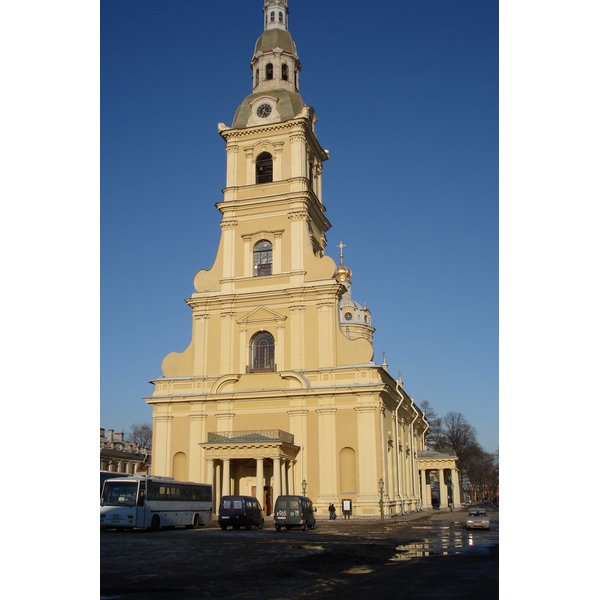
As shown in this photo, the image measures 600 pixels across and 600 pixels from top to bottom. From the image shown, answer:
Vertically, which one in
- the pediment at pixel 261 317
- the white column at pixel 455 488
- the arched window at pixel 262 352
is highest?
the pediment at pixel 261 317

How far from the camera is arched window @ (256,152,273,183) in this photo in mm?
45250

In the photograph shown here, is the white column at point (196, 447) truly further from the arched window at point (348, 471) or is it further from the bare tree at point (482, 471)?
the bare tree at point (482, 471)

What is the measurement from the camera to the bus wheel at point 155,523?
28.0 meters

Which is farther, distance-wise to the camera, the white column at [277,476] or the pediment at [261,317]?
the pediment at [261,317]

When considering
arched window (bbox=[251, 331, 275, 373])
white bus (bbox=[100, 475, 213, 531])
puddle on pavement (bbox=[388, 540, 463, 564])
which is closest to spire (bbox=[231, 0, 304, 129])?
arched window (bbox=[251, 331, 275, 373])

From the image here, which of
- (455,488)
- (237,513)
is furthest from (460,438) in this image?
(237,513)

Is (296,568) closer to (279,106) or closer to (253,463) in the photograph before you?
(253,463)

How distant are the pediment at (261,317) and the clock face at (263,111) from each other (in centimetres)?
1384

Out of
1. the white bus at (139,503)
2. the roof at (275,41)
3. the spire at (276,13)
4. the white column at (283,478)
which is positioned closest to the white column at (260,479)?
the white column at (283,478)

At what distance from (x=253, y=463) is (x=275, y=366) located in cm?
581

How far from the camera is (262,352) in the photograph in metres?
41.5

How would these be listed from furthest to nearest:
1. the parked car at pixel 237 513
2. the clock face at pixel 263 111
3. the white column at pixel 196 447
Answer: the clock face at pixel 263 111 < the white column at pixel 196 447 < the parked car at pixel 237 513

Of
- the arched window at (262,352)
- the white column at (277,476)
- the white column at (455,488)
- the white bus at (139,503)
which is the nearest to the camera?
the white bus at (139,503)
